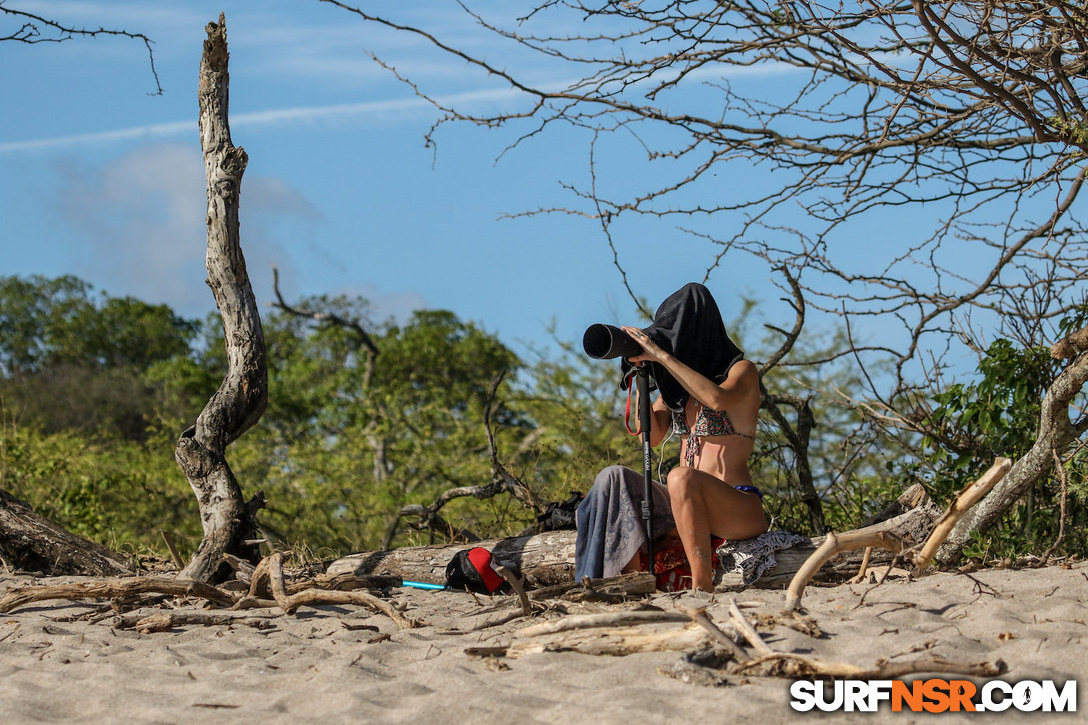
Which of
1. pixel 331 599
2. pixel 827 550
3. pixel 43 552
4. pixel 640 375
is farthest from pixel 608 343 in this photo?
pixel 43 552

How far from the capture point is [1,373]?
1202 inches

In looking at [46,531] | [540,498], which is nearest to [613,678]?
[540,498]

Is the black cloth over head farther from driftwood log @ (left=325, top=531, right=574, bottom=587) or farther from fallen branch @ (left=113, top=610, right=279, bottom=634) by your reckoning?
fallen branch @ (left=113, top=610, right=279, bottom=634)

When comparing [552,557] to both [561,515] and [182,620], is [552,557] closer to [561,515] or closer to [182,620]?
[561,515]

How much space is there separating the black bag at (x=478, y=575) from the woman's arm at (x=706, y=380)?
132cm

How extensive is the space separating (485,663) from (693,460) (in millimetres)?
1986

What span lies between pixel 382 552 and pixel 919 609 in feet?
10.6

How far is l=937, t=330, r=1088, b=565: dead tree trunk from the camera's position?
16.5 ft

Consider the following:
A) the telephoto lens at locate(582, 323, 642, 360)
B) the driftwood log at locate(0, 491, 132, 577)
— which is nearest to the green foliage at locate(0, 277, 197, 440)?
the driftwood log at locate(0, 491, 132, 577)

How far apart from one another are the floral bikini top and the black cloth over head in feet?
0.59

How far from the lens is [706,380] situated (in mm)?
4391

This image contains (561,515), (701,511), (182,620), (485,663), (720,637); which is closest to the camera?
(720,637)

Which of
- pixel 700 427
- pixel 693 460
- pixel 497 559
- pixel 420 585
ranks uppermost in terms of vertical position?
pixel 700 427

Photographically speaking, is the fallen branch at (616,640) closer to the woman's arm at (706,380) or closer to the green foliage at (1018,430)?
the woman's arm at (706,380)
